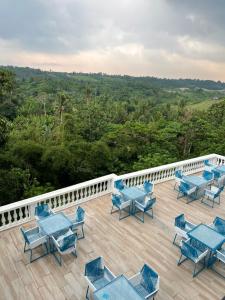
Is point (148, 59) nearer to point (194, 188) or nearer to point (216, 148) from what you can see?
point (216, 148)

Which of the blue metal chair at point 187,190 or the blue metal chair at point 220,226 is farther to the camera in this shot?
the blue metal chair at point 187,190

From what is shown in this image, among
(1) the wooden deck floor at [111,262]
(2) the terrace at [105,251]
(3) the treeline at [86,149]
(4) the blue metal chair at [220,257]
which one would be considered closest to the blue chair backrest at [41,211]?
(2) the terrace at [105,251]

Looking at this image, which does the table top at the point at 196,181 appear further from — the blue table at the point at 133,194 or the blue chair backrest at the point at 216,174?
the blue table at the point at 133,194

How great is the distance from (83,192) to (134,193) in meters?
1.93

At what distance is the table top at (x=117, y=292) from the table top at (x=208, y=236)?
2.15m

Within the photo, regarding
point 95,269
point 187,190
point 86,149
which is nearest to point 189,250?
point 95,269

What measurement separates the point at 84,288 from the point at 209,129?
18586 millimetres

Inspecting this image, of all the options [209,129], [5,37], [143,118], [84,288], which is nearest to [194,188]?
[84,288]

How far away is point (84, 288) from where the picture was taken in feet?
16.2

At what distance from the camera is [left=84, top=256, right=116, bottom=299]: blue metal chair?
4516mm

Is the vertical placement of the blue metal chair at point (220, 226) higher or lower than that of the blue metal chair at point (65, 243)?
higher

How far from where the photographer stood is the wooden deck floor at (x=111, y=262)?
493 centimetres

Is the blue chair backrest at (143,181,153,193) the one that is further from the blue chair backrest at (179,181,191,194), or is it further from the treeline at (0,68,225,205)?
the treeline at (0,68,225,205)

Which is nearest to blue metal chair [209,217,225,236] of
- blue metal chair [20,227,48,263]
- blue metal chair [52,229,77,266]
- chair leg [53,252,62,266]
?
blue metal chair [52,229,77,266]
